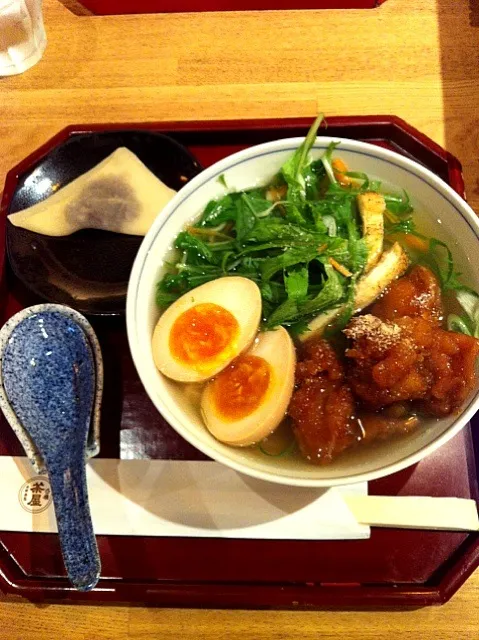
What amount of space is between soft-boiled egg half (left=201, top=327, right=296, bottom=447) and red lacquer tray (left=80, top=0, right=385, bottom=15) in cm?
131

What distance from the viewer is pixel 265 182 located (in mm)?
1440

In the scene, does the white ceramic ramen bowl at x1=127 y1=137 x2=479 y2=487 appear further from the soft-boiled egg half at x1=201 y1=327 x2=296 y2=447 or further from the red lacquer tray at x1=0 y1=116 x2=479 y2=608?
the red lacquer tray at x1=0 y1=116 x2=479 y2=608

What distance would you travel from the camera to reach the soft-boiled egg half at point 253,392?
1.19 meters

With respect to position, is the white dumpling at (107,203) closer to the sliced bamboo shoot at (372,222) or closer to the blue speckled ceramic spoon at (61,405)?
the blue speckled ceramic spoon at (61,405)

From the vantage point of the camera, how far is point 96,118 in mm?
1854

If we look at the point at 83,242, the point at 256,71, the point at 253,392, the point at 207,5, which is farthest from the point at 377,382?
the point at 207,5

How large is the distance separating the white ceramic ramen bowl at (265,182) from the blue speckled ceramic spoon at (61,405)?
24cm

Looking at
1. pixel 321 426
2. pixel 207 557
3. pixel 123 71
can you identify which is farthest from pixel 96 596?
pixel 123 71

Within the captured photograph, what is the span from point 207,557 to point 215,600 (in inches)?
3.5

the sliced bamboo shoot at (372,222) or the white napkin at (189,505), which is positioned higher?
the sliced bamboo shoot at (372,222)

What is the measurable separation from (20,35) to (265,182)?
1111 millimetres

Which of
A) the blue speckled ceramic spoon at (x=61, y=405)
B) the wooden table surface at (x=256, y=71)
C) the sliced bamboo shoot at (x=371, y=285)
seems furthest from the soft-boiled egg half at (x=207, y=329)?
the wooden table surface at (x=256, y=71)

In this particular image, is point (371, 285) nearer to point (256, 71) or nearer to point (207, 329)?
point (207, 329)

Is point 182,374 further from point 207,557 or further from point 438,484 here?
point 438,484
